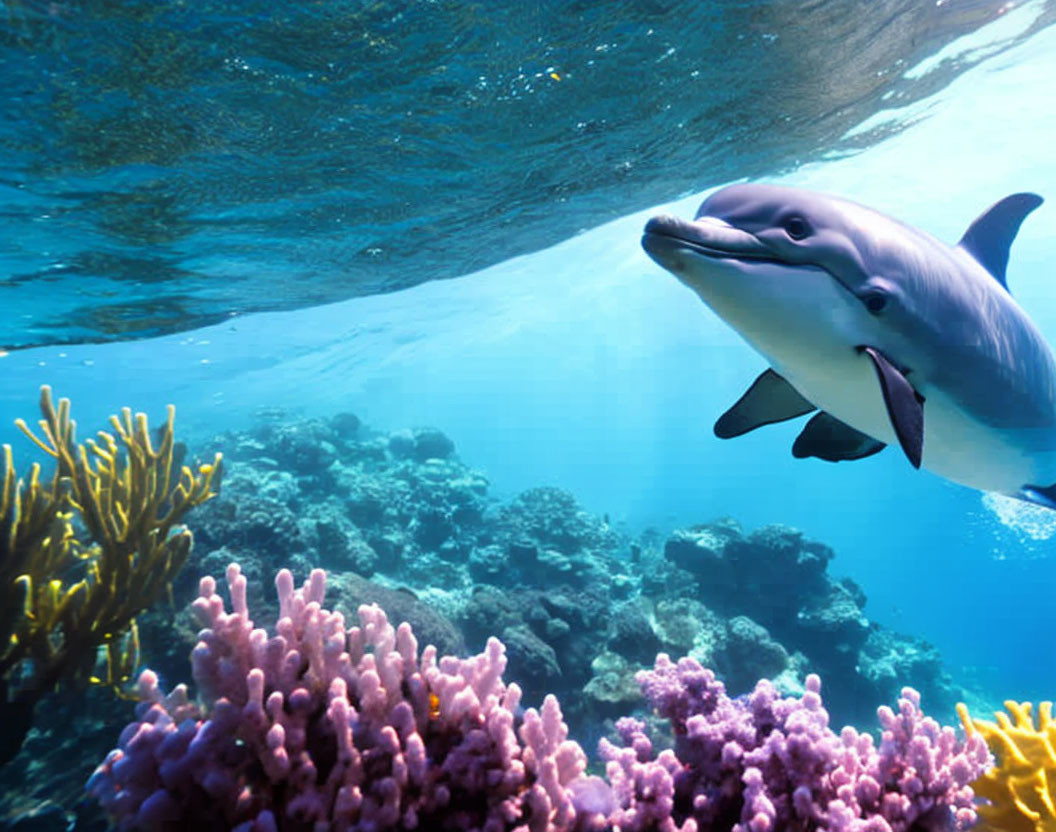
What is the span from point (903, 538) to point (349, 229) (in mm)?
100887

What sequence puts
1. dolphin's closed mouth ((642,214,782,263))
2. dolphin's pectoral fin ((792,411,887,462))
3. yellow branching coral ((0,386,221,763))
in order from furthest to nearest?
yellow branching coral ((0,386,221,763)) → dolphin's pectoral fin ((792,411,887,462)) → dolphin's closed mouth ((642,214,782,263))

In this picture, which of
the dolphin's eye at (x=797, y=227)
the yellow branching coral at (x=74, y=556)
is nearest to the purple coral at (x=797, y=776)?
the dolphin's eye at (x=797, y=227)

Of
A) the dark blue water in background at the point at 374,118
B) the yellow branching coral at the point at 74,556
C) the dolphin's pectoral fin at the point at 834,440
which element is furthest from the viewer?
the dark blue water in background at the point at 374,118

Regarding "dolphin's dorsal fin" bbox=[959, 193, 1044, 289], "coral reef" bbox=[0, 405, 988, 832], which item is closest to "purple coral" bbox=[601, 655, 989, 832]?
"coral reef" bbox=[0, 405, 988, 832]

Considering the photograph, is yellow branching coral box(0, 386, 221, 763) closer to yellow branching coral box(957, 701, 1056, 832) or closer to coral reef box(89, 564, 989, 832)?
coral reef box(89, 564, 989, 832)

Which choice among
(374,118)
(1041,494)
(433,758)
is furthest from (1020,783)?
(374,118)

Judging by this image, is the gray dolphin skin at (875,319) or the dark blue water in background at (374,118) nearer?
the gray dolphin skin at (875,319)

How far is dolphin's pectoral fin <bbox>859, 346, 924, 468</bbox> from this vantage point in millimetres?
1738

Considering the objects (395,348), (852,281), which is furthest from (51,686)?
(395,348)

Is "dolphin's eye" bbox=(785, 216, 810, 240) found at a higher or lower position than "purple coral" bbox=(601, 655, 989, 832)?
higher

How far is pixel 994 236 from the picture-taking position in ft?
9.37

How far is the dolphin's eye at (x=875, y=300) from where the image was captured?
1851 millimetres

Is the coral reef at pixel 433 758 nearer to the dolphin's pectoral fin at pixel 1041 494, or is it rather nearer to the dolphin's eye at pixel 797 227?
the dolphin's pectoral fin at pixel 1041 494

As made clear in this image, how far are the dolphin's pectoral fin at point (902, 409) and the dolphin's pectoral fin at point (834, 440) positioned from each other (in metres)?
1.21
